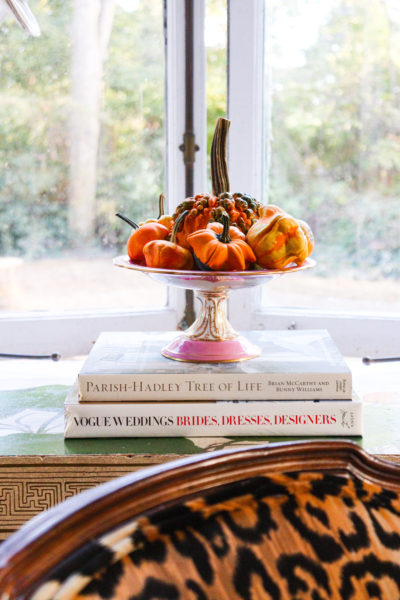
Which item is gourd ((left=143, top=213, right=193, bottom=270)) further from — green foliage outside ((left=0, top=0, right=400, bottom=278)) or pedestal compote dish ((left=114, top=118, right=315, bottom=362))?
green foliage outside ((left=0, top=0, right=400, bottom=278))

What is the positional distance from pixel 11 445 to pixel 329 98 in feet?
3.79

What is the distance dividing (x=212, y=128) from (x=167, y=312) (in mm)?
471

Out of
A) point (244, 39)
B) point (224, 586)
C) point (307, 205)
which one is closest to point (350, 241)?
point (307, 205)

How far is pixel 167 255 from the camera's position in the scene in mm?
1060

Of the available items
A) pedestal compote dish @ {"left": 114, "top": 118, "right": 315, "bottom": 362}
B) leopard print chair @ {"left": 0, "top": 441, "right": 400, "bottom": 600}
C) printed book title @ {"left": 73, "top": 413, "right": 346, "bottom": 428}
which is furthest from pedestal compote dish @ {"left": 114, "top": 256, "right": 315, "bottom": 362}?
leopard print chair @ {"left": 0, "top": 441, "right": 400, "bottom": 600}

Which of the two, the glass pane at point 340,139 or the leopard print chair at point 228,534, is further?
the glass pane at point 340,139

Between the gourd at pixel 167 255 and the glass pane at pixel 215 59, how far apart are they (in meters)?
0.76

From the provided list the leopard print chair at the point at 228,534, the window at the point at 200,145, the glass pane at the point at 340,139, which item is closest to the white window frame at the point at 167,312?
the window at the point at 200,145

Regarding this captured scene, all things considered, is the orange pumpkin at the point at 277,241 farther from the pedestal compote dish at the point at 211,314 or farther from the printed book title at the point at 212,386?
the printed book title at the point at 212,386

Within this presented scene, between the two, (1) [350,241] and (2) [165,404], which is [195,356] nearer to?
(2) [165,404]

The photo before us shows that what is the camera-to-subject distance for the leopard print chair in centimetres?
44

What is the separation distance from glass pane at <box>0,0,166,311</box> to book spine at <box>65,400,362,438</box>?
0.82 metres

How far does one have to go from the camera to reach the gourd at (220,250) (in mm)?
1024

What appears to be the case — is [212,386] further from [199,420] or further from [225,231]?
[225,231]
